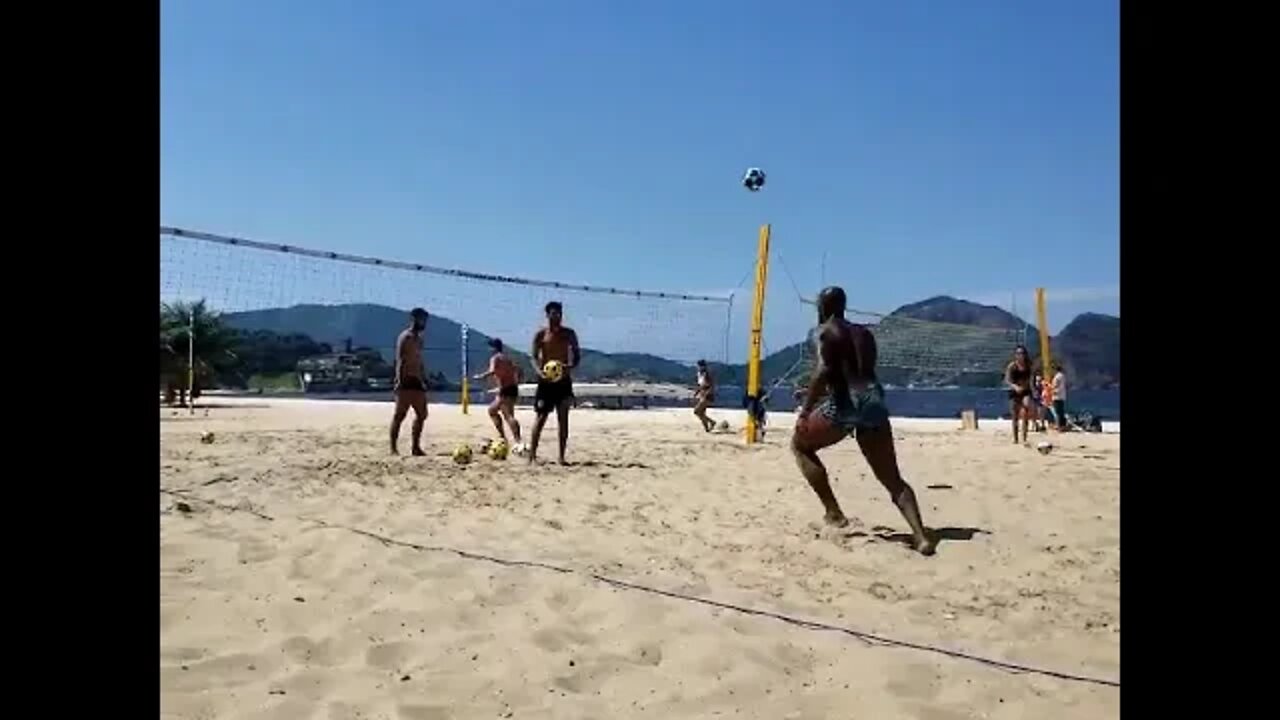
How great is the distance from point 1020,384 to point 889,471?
7.72 m

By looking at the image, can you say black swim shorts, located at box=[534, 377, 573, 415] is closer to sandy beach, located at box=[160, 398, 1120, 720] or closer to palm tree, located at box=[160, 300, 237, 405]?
sandy beach, located at box=[160, 398, 1120, 720]

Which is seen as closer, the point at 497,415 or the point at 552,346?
the point at 552,346

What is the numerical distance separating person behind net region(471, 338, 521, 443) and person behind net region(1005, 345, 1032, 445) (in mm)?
5652

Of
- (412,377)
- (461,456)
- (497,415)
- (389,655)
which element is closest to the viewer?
(389,655)

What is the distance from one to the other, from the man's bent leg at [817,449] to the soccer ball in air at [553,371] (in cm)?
298

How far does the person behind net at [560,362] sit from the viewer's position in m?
7.45

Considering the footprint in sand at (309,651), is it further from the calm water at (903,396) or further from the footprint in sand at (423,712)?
the calm water at (903,396)

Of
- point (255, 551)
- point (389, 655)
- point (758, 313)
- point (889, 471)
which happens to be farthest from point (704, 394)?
point (389, 655)

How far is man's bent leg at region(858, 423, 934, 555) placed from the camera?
4.30 m

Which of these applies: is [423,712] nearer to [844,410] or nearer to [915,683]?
[915,683]

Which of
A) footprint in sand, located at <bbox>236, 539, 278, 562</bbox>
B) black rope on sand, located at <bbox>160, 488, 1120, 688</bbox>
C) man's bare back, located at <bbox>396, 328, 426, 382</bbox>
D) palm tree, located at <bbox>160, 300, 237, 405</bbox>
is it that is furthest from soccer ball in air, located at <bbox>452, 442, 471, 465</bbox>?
palm tree, located at <bbox>160, 300, 237, 405</bbox>

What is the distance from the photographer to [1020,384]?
1143 centimetres

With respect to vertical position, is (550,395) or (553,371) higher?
(553,371)
